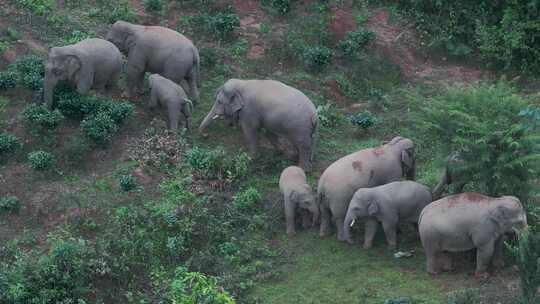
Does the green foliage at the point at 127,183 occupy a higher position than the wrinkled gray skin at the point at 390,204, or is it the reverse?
the wrinkled gray skin at the point at 390,204

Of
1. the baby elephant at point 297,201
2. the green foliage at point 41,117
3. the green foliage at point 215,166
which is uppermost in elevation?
the baby elephant at point 297,201

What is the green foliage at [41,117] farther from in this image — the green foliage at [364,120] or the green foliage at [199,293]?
the green foliage at [364,120]

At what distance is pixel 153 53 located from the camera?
17.4 meters

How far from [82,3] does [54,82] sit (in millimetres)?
4318

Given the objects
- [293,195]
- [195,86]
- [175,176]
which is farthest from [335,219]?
[195,86]

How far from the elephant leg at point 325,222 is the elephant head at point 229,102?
2.75 metres

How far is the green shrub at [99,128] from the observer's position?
1605 cm

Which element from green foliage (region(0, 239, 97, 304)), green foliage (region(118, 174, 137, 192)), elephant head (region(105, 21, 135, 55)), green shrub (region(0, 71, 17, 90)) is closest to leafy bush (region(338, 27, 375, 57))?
elephant head (region(105, 21, 135, 55))

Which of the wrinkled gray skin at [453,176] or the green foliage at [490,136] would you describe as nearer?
the green foliage at [490,136]

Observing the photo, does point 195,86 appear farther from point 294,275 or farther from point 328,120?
point 294,275

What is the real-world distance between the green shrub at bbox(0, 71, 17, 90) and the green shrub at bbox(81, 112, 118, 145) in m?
1.78

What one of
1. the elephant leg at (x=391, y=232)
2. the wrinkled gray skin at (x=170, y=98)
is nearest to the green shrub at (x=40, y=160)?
the wrinkled gray skin at (x=170, y=98)

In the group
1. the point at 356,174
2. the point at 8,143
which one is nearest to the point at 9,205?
the point at 8,143

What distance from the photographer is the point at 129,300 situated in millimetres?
13250
